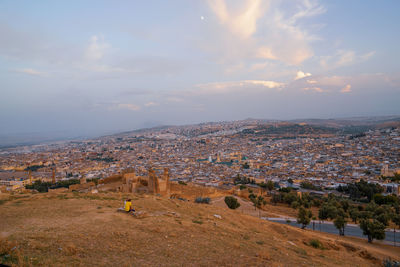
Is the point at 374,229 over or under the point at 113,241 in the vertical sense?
under

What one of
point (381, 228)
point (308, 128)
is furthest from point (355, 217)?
point (308, 128)

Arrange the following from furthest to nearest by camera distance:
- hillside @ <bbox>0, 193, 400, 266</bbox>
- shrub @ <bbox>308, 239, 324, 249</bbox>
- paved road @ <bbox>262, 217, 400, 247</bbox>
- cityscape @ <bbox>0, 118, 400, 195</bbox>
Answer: cityscape @ <bbox>0, 118, 400, 195</bbox>, paved road @ <bbox>262, 217, 400, 247</bbox>, shrub @ <bbox>308, 239, 324, 249</bbox>, hillside @ <bbox>0, 193, 400, 266</bbox>

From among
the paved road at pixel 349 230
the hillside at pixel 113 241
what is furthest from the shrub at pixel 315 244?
the paved road at pixel 349 230

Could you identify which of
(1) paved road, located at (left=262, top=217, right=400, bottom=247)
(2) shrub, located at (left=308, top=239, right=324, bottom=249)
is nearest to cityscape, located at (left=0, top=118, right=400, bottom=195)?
(1) paved road, located at (left=262, top=217, right=400, bottom=247)

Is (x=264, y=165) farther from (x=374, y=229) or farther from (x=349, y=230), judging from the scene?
(x=374, y=229)

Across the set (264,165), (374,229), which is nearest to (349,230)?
(374,229)

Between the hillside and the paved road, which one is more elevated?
the hillside

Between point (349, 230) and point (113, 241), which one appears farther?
point (349, 230)

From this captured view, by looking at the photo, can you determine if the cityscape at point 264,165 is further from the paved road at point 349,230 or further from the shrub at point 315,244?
the shrub at point 315,244

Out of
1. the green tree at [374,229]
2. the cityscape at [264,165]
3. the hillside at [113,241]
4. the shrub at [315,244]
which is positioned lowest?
the cityscape at [264,165]

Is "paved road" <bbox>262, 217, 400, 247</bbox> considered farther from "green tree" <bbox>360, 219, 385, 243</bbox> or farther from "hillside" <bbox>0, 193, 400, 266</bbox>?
"hillside" <bbox>0, 193, 400, 266</bbox>

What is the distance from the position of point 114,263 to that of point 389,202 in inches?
1241

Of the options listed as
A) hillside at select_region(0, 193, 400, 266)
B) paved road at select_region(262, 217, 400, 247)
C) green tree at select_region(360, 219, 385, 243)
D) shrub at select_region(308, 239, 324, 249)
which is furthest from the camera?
paved road at select_region(262, 217, 400, 247)

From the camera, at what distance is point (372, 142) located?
251 ft
